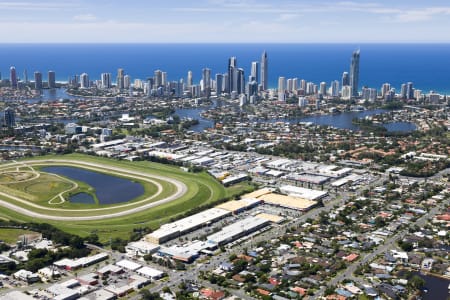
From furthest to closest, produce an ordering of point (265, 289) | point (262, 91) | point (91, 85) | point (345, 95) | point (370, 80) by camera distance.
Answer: point (370, 80) → point (91, 85) → point (262, 91) → point (345, 95) → point (265, 289)

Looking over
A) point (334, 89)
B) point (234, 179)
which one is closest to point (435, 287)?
point (234, 179)

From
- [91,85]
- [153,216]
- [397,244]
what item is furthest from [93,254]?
[91,85]

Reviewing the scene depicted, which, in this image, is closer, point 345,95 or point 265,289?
point 265,289

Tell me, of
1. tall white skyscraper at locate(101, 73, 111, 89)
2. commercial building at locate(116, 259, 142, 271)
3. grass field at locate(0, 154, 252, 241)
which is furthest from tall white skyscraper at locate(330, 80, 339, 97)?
commercial building at locate(116, 259, 142, 271)

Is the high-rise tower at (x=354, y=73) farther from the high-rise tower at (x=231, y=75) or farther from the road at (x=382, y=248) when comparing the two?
the road at (x=382, y=248)

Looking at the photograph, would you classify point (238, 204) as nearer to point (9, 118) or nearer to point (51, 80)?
point (9, 118)

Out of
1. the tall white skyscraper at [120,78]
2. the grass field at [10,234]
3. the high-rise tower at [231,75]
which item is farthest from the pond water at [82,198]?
the tall white skyscraper at [120,78]

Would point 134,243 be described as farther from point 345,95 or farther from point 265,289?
point 345,95
